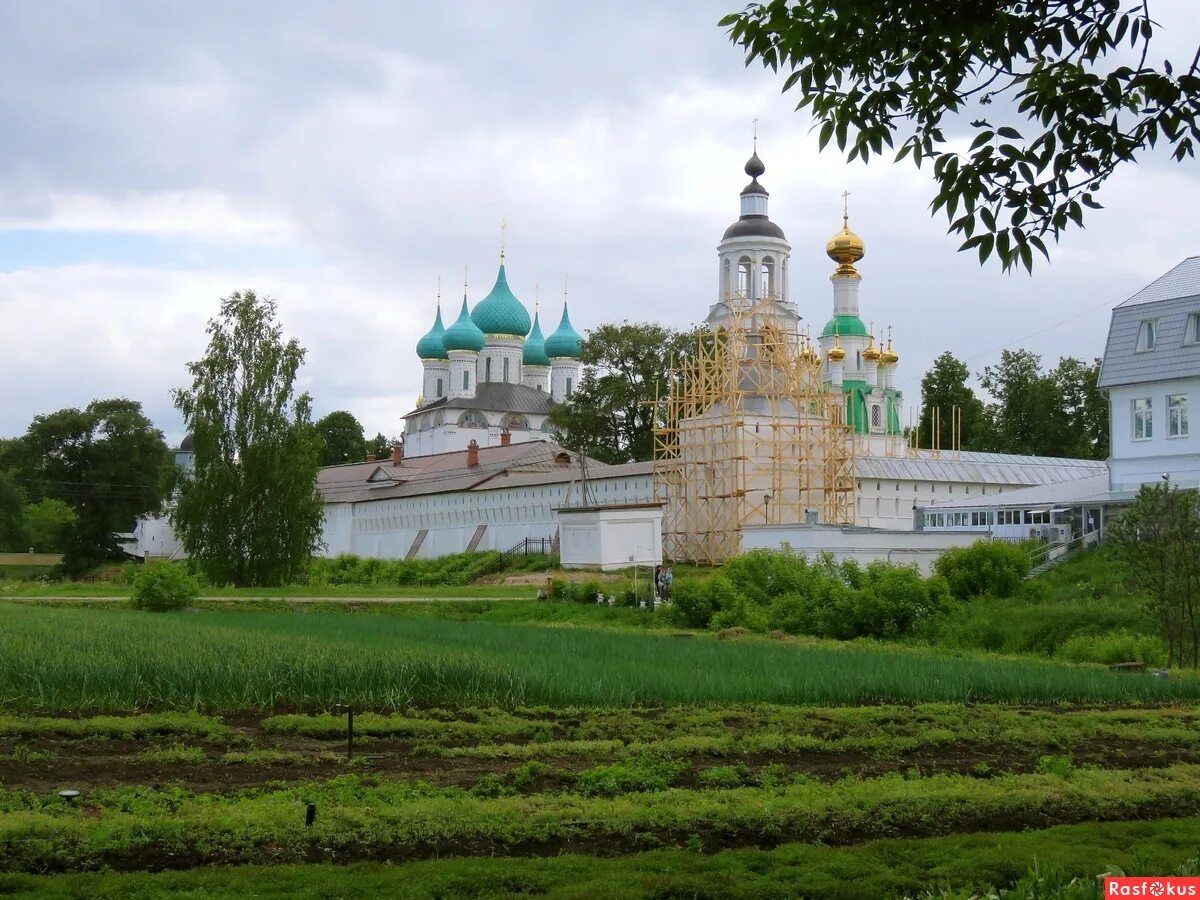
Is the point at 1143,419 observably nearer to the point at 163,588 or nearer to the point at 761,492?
the point at 761,492

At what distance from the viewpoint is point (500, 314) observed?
10944cm

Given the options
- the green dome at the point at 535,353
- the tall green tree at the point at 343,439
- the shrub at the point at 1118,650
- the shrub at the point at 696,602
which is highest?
the green dome at the point at 535,353

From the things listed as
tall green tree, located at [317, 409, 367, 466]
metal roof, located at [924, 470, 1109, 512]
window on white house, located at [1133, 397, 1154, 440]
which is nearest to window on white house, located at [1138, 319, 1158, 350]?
window on white house, located at [1133, 397, 1154, 440]

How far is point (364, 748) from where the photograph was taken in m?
12.6

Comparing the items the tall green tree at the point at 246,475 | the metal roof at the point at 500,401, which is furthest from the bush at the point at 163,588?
the metal roof at the point at 500,401

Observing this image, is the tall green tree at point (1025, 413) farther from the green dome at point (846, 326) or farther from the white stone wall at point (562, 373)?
the white stone wall at point (562, 373)

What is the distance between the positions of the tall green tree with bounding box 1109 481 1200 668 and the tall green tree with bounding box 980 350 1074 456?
59.6 m

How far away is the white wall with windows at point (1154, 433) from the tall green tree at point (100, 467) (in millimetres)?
53320

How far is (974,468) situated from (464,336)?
170ft

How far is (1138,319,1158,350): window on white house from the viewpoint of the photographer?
37.7 meters

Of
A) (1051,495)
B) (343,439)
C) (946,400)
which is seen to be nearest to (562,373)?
(343,439)

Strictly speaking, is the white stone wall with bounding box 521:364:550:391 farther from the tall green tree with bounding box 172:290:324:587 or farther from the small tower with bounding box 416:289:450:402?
the tall green tree with bounding box 172:290:324:587

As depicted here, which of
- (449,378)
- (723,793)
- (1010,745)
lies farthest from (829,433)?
(449,378)

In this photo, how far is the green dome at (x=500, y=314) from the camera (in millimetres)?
109500
